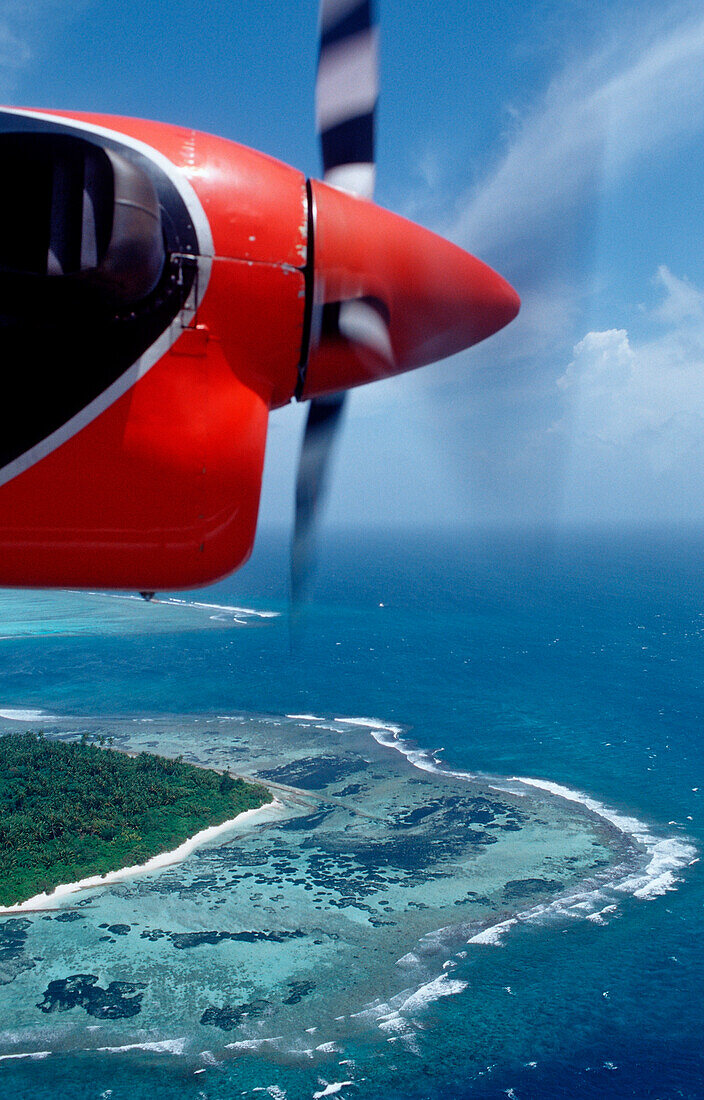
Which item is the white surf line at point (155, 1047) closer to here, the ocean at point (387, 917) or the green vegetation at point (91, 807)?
the ocean at point (387, 917)

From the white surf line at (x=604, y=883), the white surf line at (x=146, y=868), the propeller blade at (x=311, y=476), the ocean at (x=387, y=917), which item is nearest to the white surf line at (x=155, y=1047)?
the ocean at (x=387, y=917)

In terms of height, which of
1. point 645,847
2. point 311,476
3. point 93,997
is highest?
point 311,476

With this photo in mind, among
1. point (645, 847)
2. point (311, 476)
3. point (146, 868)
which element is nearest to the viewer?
point (311, 476)

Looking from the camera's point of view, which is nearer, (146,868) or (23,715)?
(146,868)

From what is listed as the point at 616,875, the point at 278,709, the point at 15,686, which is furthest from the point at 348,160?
the point at 15,686

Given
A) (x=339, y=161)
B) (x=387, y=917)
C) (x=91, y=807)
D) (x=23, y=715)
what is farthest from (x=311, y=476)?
(x=23, y=715)

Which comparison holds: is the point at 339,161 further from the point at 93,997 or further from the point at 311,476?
the point at 93,997

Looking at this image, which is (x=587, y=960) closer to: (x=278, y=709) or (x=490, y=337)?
(x=490, y=337)

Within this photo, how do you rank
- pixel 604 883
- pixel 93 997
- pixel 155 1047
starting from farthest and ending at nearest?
pixel 604 883 → pixel 93 997 → pixel 155 1047
